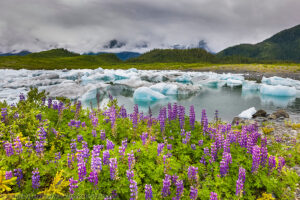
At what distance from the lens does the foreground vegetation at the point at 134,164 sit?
4.06 m

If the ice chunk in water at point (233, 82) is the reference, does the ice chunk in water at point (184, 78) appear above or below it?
above

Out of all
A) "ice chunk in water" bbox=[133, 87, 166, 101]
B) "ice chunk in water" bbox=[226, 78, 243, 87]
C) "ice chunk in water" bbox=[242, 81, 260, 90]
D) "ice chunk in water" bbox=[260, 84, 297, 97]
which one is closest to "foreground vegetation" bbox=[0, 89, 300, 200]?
"ice chunk in water" bbox=[133, 87, 166, 101]

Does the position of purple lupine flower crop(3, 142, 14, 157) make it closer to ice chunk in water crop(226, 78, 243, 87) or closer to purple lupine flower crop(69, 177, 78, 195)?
purple lupine flower crop(69, 177, 78, 195)

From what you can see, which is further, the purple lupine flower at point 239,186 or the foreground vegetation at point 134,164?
the purple lupine flower at point 239,186

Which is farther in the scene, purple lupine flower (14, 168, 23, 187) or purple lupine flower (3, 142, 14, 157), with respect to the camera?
purple lupine flower (3, 142, 14, 157)

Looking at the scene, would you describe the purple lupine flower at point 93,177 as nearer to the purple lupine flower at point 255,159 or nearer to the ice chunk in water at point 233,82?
the purple lupine flower at point 255,159

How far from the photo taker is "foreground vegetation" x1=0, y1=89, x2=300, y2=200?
406cm

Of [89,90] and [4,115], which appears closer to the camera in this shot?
[4,115]

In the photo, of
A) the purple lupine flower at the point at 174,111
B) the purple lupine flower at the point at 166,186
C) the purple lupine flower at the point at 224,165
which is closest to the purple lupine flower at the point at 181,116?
the purple lupine flower at the point at 174,111

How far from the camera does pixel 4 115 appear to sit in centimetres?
668

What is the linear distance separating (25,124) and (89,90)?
67.5ft

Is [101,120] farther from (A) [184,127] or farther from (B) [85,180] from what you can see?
(B) [85,180]

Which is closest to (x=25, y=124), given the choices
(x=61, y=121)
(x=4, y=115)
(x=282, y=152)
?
(x=4, y=115)

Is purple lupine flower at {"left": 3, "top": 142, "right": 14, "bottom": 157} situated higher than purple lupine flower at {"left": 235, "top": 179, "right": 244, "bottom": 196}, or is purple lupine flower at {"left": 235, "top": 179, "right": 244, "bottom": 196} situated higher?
purple lupine flower at {"left": 3, "top": 142, "right": 14, "bottom": 157}
